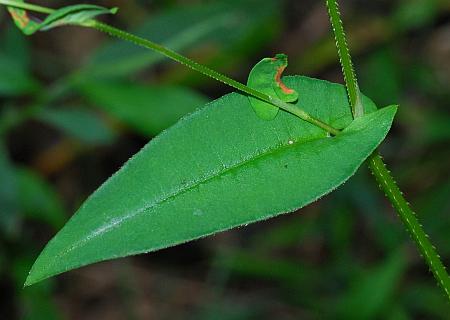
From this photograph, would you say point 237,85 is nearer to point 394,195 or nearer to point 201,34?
point 394,195

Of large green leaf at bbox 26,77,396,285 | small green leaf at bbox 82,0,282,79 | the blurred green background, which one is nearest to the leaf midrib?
Result: large green leaf at bbox 26,77,396,285

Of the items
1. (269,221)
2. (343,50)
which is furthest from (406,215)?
(269,221)

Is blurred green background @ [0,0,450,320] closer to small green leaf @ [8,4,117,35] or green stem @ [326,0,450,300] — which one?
small green leaf @ [8,4,117,35]

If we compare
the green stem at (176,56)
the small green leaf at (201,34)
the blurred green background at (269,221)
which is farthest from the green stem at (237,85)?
the blurred green background at (269,221)

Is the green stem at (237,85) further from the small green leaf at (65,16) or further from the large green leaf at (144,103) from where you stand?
the large green leaf at (144,103)

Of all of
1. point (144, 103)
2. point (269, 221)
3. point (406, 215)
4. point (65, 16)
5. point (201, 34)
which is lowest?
point (406, 215)
